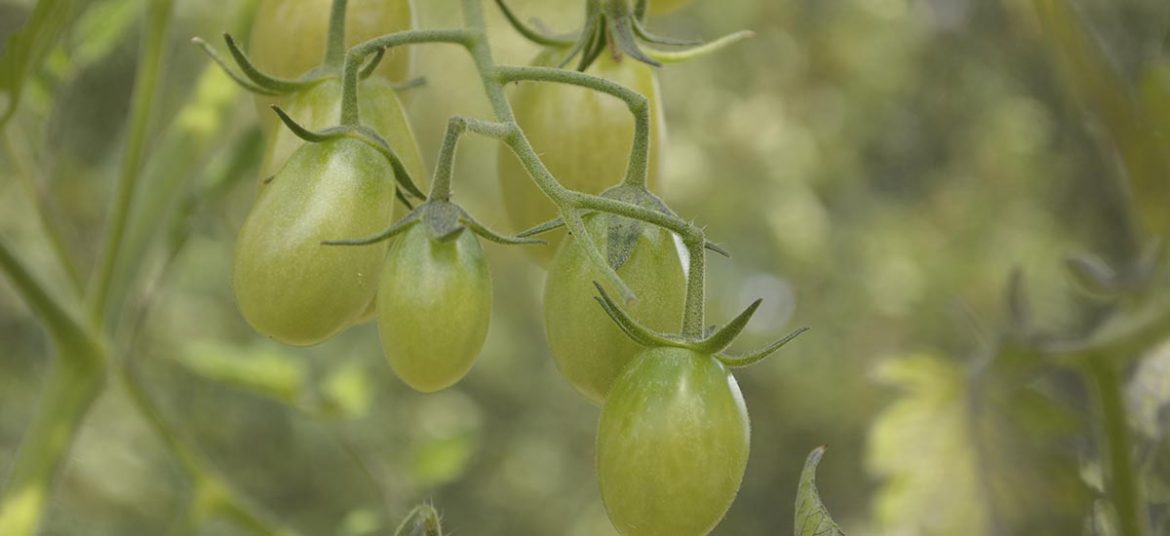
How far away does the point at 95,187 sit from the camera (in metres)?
1.70

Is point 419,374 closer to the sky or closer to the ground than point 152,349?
closer to the sky

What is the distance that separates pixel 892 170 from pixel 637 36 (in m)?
2.39

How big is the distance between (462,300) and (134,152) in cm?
31

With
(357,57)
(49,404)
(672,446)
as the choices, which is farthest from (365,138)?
(49,404)

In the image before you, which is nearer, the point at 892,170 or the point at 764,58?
the point at 764,58

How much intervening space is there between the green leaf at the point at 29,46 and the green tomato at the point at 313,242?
15 centimetres

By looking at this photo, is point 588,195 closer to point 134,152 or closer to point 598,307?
point 598,307

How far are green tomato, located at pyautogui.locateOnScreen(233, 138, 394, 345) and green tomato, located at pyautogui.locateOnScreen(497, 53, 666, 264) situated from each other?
75 millimetres

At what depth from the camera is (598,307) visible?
378 millimetres

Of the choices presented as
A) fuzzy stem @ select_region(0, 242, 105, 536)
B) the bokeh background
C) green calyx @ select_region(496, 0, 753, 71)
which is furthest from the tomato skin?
the bokeh background

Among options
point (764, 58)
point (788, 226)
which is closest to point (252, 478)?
point (788, 226)

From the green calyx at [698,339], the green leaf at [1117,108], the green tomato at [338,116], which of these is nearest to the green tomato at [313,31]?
the green tomato at [338,116]

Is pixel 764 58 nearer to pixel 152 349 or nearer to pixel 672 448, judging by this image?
pixel 152 349

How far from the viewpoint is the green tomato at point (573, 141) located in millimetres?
448
